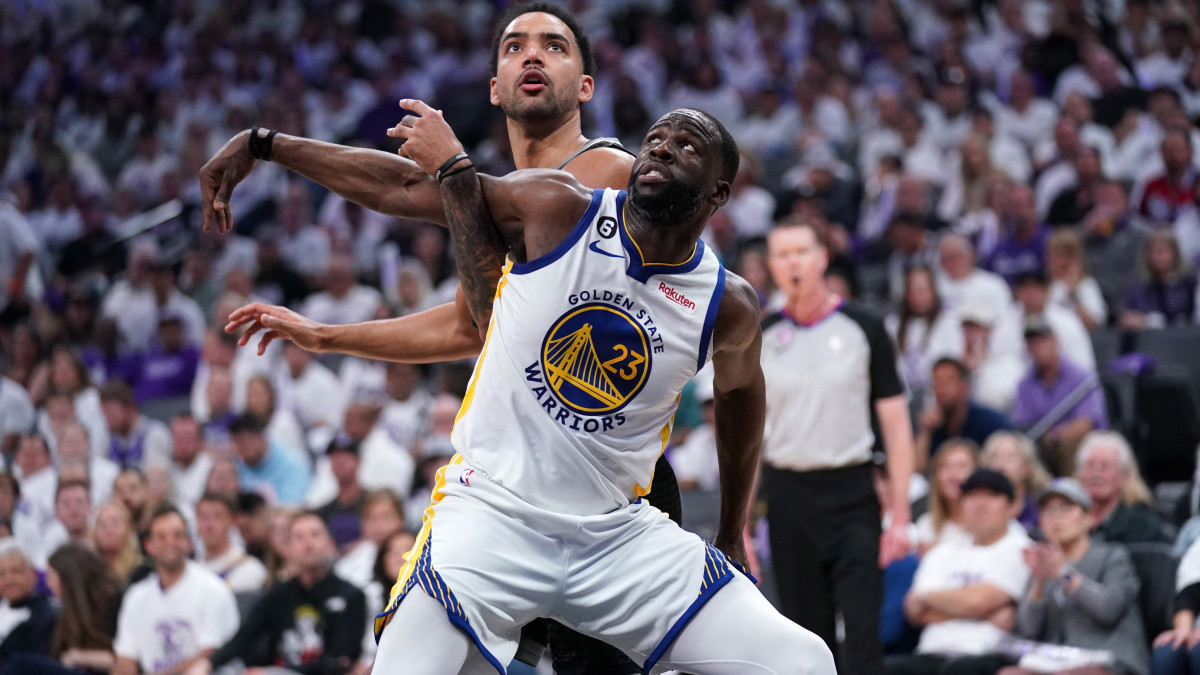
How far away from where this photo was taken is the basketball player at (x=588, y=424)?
11.3 feet

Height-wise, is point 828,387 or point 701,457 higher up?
point 828,387

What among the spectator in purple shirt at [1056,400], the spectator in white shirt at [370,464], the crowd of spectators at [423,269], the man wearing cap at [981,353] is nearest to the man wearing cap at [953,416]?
the crowd of spectators at [423,269]

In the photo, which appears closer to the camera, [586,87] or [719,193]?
[719,193]

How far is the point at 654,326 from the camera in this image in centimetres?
352

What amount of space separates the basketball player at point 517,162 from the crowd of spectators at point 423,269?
3.14 metres

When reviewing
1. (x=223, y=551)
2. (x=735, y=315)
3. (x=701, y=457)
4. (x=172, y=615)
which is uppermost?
(x=735, y=315)

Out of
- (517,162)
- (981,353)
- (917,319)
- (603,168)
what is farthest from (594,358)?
(917,319)

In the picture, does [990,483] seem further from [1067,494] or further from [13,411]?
[13,411]

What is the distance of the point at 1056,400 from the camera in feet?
29.8

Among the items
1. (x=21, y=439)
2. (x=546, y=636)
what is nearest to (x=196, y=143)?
(x=21, y=439)

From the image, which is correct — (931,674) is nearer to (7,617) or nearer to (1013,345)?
(1013,345)

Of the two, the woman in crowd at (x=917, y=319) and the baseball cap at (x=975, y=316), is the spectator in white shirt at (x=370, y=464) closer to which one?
the woman in crowd at (x=917, y=319)

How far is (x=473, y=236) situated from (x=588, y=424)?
56cm

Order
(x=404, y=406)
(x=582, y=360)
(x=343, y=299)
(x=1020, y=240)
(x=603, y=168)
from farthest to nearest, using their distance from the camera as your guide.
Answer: (x=343, y=299)
(x=1020, y=240)
(x=404, y=406)
(x=603, y=168)
(x=582, y=360)
